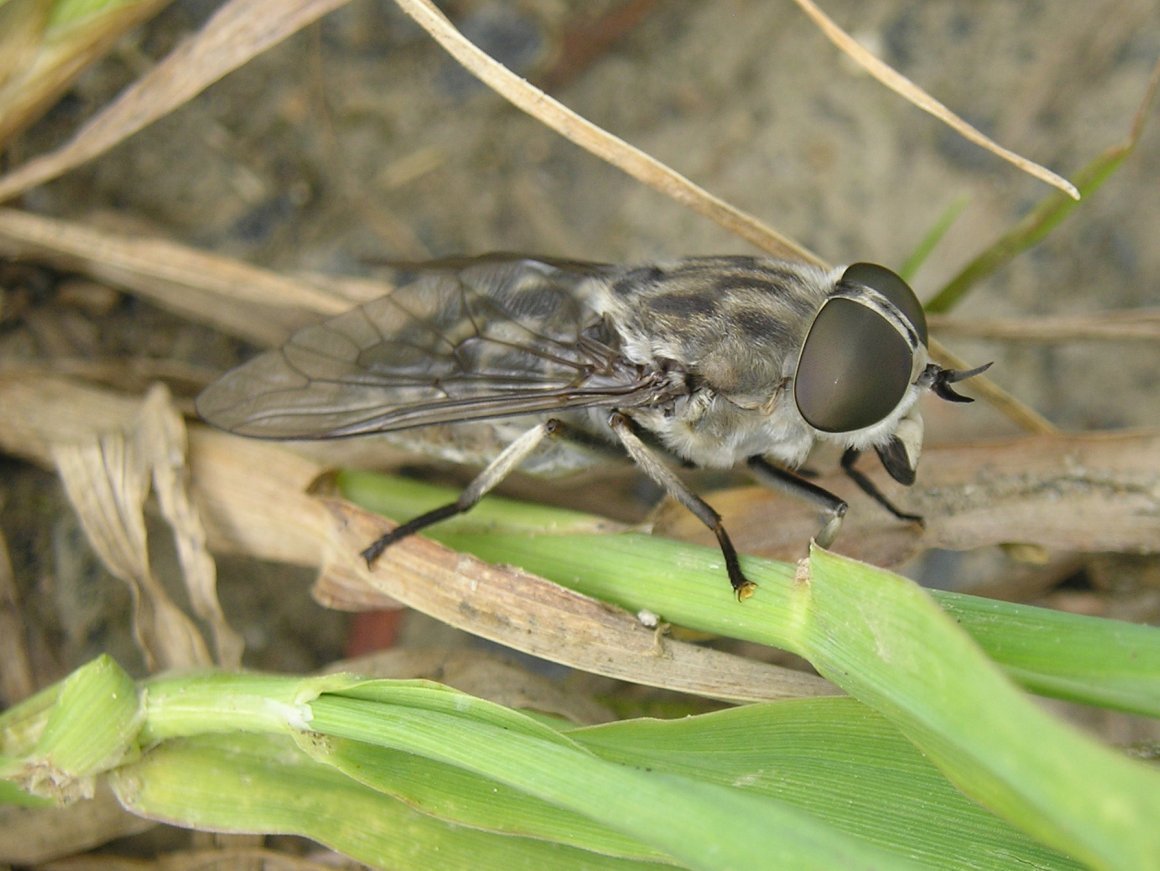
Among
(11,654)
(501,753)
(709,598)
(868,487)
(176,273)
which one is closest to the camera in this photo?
(501,753)

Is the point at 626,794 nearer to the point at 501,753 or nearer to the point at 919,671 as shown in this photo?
the point at 501,753

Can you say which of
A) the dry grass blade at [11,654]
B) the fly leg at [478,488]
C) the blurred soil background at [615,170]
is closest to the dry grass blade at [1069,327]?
the blurred soil background at [615,170]

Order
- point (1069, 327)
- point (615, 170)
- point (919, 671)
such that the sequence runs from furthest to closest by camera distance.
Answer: point (615, 170), point (1069, 327), point (919, 671)

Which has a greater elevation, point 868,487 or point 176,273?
point 868,487

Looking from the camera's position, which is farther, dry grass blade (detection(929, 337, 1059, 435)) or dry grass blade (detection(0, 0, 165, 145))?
dry grass blade (detection(929, 337, 1059, 435))

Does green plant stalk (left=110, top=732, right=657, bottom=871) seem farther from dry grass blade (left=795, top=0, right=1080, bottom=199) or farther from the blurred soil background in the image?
dry grass blade (left=795, top=0, right=1080, bottom=199)

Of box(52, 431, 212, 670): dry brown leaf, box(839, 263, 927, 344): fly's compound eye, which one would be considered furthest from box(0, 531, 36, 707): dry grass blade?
box(839, 263, 927, 344): fly's compound eye

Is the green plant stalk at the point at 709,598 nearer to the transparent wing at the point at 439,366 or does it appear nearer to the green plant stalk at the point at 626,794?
the transparent wing at the point at 439,366

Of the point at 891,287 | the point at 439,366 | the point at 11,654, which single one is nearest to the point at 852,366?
the point at 891,287
